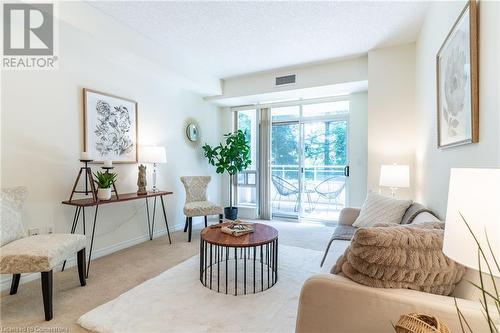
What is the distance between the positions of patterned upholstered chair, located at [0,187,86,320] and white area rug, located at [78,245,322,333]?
1.47 ft

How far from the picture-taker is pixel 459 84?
64.3 inches

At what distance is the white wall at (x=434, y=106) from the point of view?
121 cm

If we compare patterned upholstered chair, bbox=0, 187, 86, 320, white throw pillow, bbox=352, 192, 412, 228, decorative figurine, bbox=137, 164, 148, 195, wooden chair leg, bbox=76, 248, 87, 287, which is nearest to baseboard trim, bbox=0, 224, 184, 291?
patterned upholstered chair, bbox=0, 187, 86, 320

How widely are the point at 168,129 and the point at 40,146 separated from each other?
6.18 ft

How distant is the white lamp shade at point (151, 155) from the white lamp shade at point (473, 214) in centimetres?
335

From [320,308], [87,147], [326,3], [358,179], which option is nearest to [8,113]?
[87,147]

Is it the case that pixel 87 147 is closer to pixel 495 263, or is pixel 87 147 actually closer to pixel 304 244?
pixel 304 244

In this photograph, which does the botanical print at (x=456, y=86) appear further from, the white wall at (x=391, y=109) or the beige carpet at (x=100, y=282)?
the beige carpet at (x=100, y=282)

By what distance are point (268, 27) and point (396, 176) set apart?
231 centimetres

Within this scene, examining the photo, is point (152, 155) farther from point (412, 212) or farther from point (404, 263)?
point (404, 263)

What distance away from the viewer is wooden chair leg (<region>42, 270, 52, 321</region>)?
1.86 m

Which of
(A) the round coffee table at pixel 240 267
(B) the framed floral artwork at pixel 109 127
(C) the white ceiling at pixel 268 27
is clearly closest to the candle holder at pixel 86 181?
(B) the framed floral artwork at pixel 109 127

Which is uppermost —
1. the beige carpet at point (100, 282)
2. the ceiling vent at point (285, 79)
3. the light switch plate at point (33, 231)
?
the ceiling vent at point (285, 79)

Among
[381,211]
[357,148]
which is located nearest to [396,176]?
[381,211]
